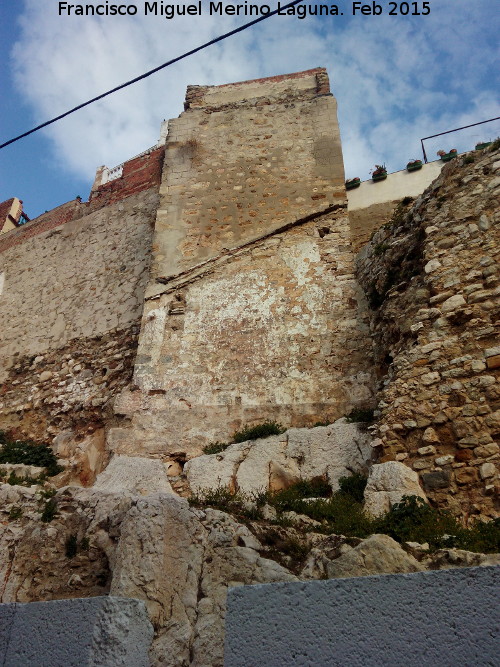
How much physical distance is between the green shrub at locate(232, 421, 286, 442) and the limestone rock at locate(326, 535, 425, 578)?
9.25 feet

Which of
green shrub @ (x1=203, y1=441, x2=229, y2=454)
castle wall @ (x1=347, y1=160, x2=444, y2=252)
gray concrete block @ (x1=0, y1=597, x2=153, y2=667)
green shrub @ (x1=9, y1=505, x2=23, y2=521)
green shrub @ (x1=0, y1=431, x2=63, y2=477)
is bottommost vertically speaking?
gray concrete block @ (x1=0, y1=597, x2=153, y2=667)

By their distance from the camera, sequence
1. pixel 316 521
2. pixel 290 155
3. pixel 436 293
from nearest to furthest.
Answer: pixel 316 521
pixel 436 293
pixel 290 155

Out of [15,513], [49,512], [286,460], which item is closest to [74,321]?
[15,513]

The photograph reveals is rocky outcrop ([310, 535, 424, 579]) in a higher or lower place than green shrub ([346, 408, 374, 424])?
lower

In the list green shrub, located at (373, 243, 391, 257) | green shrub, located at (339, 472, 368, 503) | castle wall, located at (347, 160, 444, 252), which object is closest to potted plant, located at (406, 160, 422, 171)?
castle wall, located at (347, 160, 444, 252)

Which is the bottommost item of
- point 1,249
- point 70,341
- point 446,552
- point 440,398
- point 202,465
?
point 446,552

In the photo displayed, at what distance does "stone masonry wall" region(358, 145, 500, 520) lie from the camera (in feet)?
14.3

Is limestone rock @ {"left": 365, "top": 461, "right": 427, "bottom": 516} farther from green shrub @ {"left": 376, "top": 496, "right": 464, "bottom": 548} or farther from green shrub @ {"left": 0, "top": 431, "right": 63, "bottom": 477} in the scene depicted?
green shrub @ {"left": 0, "top": 431, "right": 63, "bottom": 477}

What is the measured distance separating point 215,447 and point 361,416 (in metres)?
1.73

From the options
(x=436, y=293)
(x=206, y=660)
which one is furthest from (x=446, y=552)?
(x=436, y=293)

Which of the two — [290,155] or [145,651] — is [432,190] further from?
[145,651]

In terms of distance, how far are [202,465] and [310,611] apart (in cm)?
368

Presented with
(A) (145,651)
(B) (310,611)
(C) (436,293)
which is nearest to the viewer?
(B) (310,611)

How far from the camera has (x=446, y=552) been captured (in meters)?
3.25
